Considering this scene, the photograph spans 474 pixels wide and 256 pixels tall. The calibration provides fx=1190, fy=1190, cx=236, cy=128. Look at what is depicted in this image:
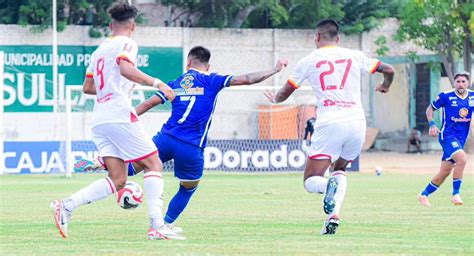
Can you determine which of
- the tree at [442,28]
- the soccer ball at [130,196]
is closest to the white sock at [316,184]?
the soccer ball at [130,196]

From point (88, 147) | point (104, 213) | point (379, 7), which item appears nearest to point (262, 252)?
point (104, 213)

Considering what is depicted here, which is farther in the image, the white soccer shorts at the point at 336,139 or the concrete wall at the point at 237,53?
the concrete wall at the point at 237,53

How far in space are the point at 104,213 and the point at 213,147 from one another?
14847mm

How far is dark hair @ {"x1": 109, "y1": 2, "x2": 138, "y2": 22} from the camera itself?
38.8ft

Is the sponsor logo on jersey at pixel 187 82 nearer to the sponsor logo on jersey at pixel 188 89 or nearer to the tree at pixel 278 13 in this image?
the sponsor logo on jersey at pixel 188 89

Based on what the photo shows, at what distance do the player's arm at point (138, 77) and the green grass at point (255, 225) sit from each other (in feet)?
4.81

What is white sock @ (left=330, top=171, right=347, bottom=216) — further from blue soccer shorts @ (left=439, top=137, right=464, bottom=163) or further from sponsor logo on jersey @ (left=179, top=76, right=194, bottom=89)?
blue soccer shorts @ (left=439, top=137, right=464, bottom=163)

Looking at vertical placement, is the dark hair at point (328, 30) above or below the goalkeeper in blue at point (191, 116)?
above

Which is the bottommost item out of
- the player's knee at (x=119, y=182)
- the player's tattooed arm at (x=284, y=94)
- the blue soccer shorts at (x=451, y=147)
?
the blue soccer shorts at (x=451, y=147)

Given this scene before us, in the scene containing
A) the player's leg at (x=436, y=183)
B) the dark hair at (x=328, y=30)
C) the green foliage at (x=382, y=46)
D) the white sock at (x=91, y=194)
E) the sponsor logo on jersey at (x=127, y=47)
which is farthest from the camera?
the green foliage at (x=382, y=46)

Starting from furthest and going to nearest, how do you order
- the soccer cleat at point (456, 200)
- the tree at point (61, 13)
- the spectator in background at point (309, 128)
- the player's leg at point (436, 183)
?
1. the tree at point (61, 13)
2. the spectator in background at point (309, 128)
3. the player's leg at point (436, 183)
4. the soccer cleat at point (456, 200)

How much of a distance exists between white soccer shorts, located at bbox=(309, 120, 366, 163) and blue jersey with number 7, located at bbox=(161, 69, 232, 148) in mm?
1195

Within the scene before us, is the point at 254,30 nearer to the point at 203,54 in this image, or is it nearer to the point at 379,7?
the point at 379,7

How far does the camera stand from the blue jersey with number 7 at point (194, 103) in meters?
12.9
